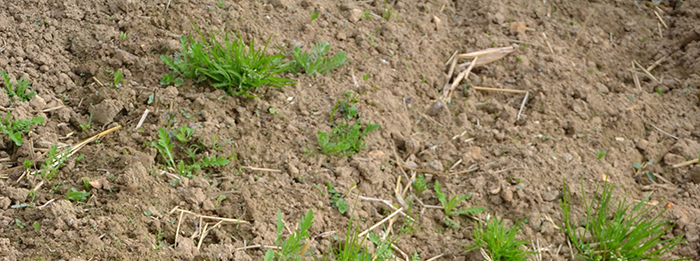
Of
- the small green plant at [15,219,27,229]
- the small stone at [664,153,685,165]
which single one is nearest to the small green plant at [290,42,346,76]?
the small green plant at [15,219,27,229]

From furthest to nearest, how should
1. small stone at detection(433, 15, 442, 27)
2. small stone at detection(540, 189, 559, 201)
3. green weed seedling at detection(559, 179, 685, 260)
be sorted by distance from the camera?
small stone at detection(433, 15, 442, 27) → small stone at detection(540, 189, 559, 201) → green weed seedling at detection(559, 179, 685, 260)

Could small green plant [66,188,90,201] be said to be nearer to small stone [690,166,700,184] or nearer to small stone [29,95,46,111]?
small stone [29,95,46,111]

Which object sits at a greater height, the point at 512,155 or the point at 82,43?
the point at 82,43

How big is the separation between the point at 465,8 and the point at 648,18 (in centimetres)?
127

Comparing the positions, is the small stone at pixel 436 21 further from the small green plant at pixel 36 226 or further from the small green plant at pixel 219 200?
the small green plant at pixel 36 226

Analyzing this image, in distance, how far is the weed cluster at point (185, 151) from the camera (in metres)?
2.47

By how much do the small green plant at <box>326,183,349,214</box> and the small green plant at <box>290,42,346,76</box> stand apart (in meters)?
0.69

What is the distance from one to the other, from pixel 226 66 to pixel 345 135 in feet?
2.08

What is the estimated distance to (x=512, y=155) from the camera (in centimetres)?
289

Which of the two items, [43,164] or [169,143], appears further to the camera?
[169,143]

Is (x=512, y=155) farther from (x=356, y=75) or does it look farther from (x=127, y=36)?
(x=127, y=36)

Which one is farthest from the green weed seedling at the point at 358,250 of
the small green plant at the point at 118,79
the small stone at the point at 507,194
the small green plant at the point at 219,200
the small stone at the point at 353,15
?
the small stone at the point at 353,15

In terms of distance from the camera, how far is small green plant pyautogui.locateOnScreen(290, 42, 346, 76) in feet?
Result: 9.77

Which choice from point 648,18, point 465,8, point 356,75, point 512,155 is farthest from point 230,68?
point 648,18
